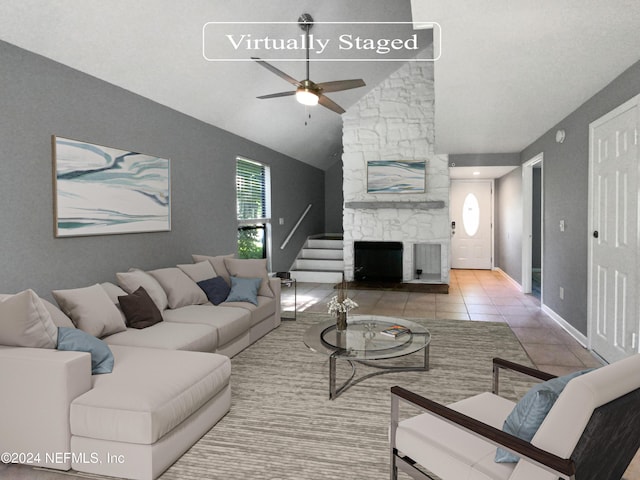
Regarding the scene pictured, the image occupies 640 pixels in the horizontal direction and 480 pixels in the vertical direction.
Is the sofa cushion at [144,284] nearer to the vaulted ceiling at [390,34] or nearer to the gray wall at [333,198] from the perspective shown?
the vaulted ceiling at [390,34]

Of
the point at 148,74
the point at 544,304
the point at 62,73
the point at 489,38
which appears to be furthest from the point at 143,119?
the point at 544,304

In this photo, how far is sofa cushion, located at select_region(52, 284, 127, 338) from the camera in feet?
9.97

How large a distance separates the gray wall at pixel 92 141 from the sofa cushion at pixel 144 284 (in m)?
0.39

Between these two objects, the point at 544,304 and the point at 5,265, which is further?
the point at 544,304

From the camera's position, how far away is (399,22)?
6254mm

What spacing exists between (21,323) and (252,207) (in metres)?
5.21

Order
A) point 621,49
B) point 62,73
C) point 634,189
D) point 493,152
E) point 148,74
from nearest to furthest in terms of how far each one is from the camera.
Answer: point 621,49, point 634,189, point 62,73, point 148,74, point 493,152

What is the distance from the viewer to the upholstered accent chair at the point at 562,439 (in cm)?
133

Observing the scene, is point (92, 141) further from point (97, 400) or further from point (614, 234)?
point (614, 234)

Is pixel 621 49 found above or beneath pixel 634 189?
above

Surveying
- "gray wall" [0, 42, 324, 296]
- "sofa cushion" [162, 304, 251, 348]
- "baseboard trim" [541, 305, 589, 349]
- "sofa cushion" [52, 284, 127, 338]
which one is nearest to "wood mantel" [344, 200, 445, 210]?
"baseboard trim" [541, 305, 589, 349]

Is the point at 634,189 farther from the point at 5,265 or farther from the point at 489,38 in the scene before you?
the point at 5,265

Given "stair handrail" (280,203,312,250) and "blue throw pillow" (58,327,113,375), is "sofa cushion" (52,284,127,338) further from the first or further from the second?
"stair handrail" (280,203,312,250)

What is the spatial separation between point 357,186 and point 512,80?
4.48 m
